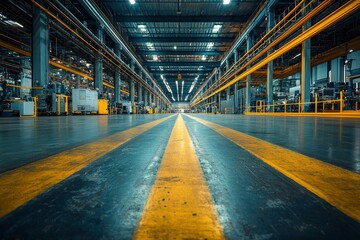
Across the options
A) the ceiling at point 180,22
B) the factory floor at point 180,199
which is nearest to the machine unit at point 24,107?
the ceiling at point 180,22

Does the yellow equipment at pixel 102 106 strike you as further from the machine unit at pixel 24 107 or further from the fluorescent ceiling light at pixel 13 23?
the fluorescent ceiling light at pixel 13 23

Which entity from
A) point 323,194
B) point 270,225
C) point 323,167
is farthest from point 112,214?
point 323,167

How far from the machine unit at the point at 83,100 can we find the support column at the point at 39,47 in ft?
12.9

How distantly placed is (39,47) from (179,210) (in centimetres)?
1267

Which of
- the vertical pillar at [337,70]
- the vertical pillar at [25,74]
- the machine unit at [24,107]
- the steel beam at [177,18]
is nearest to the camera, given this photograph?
the machine unit at [24,107]

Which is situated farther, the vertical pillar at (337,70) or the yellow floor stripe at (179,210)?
the vertical pillar at (337,70)

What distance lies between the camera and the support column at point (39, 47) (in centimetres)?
1021

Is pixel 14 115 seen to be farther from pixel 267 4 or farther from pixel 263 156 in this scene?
pixel 267 4

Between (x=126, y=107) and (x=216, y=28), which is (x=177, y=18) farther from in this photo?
(x=126, y=107)

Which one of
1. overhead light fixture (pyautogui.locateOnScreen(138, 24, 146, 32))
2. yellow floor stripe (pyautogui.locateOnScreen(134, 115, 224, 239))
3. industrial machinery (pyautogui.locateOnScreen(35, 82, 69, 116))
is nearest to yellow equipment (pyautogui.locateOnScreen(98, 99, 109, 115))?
industrial machinery (pyautogui.locateOnScreen(35, 82, 69, 116))

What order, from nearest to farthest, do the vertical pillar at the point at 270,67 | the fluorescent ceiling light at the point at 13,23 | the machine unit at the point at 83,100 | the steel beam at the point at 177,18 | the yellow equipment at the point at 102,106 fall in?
the fluorescent ceiling light at the point at 13,23
the vertical pillar at the point at 270,67
the machine unit at the point at 83,100
the steel beam at the point at 177,18
the yellow equipment at the point at 102,106

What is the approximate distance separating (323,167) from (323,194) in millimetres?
546

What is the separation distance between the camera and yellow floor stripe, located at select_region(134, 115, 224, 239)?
1.94ft

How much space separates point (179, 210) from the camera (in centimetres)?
74
